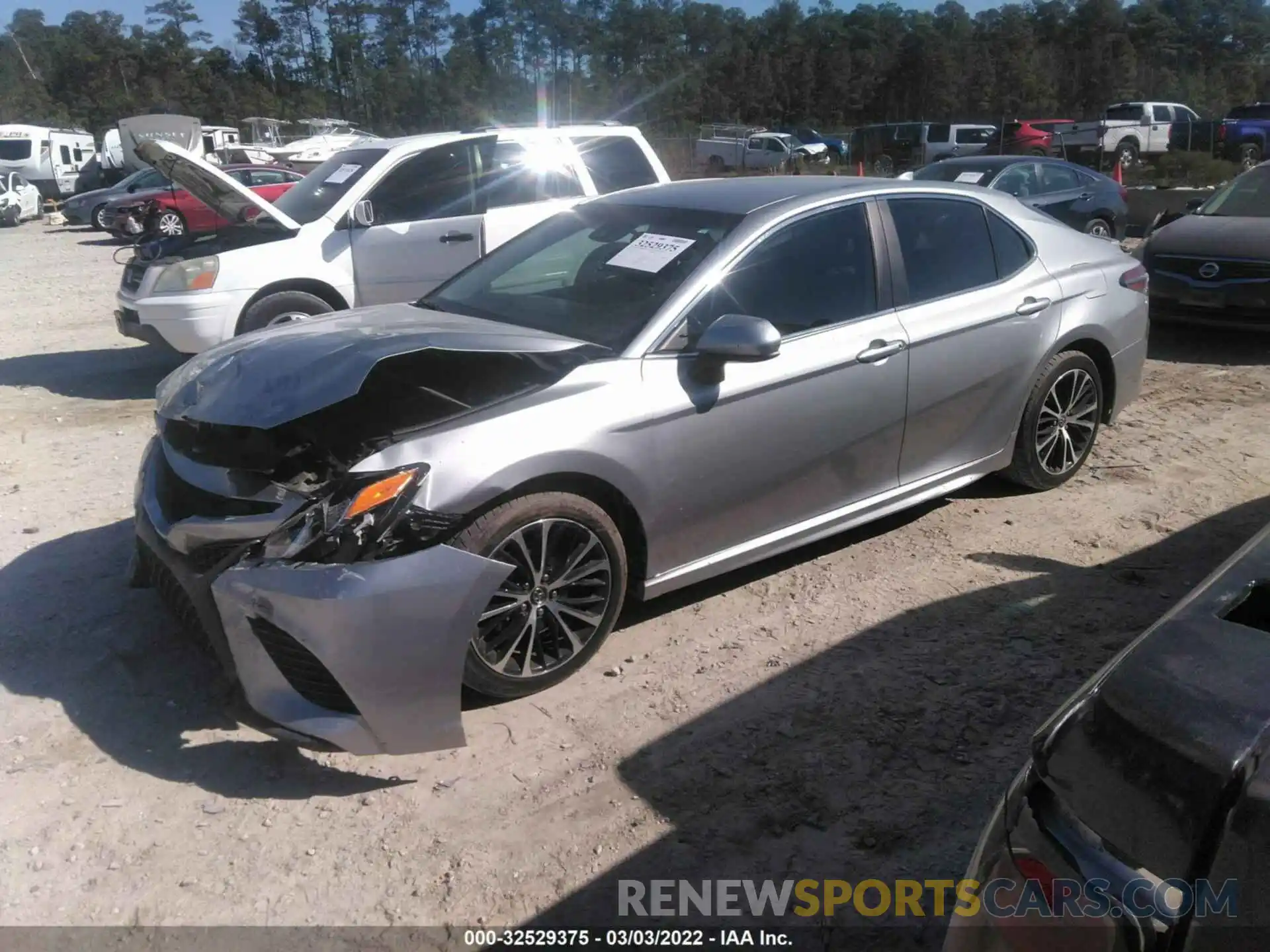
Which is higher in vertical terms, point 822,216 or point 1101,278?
point 822,216

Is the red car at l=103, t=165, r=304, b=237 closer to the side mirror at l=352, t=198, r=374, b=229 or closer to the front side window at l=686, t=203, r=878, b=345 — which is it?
the side mirror at l=352, t=198, r=374, b=229

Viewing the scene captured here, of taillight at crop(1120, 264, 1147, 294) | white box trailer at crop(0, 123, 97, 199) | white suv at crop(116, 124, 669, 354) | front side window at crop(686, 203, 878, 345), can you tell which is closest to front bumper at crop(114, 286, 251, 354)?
white suv at crop(116, 124, 669, 354)

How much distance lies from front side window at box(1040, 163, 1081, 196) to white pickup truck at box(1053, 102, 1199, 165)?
49.4 feet

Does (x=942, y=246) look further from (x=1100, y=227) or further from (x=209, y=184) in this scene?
(x=1100, y=227)

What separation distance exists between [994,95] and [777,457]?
→ 6473 centimetres

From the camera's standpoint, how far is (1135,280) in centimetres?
562

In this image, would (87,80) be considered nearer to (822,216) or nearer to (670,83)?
(670,83)

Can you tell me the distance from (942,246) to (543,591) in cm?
255

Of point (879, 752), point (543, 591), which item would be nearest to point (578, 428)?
point (543, 591)

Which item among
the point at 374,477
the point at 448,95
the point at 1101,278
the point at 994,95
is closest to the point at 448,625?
the point at 374,477

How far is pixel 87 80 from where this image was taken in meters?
65.1

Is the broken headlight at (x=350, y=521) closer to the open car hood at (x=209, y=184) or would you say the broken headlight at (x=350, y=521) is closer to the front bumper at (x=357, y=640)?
the front bumper at (x=357, y=640)

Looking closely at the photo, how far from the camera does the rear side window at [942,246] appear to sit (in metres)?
4.66

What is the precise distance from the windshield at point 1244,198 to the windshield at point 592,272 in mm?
7111
